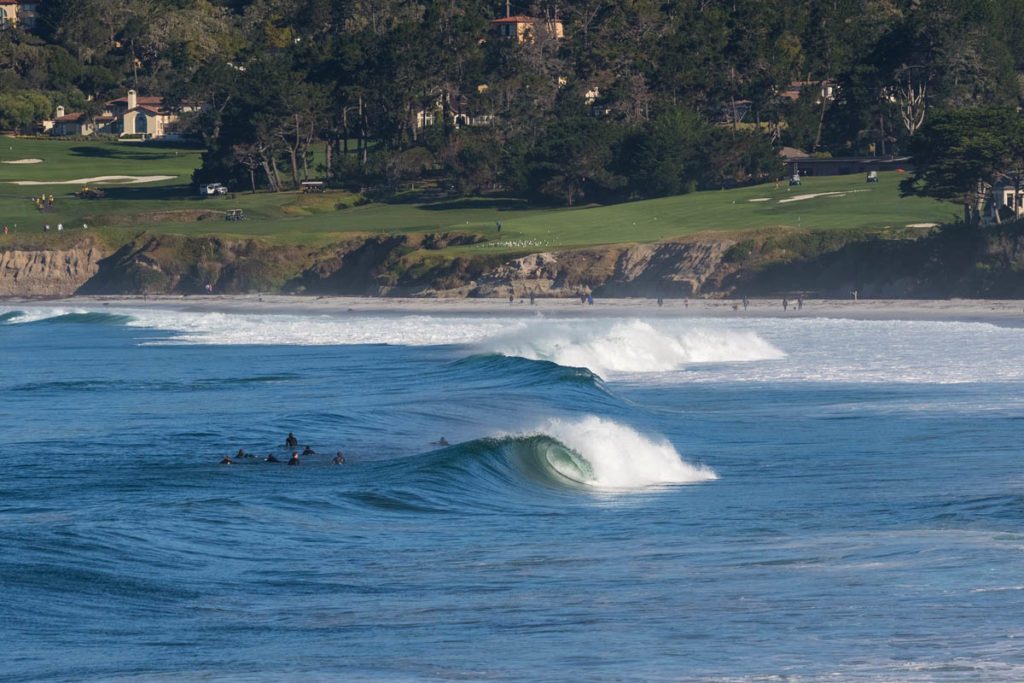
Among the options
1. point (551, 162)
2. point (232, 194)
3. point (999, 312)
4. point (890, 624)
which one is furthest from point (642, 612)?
point (232, 194)

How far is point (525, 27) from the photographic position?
151 m

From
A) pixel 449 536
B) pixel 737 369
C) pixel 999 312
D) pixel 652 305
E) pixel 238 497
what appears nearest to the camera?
pixel 449 536

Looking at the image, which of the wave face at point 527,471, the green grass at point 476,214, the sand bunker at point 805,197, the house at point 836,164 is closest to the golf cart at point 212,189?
the green grass at point 476,214

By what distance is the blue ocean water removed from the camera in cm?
1720

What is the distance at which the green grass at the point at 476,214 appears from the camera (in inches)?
3536

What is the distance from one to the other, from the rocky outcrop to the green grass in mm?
1501

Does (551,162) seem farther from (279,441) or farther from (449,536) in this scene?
(449,536)

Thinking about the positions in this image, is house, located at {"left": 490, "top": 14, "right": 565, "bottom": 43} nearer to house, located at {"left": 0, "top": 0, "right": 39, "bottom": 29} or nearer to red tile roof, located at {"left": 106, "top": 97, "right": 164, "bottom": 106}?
red tile roof, located at {"left": 106, "top": 97, "right": 164, "bottom": 106}

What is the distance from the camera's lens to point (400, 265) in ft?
301

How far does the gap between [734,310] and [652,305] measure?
19.8 ft

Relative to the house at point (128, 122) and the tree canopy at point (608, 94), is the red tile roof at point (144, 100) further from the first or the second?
the tree canopy at point (608, 94)

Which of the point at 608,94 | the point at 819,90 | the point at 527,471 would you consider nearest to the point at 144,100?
the point at 608,94

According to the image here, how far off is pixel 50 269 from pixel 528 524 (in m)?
84.3

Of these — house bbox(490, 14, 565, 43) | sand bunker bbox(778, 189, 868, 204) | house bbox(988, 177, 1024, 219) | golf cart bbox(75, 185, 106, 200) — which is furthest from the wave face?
house bbox(490, 14, 565, 43)
